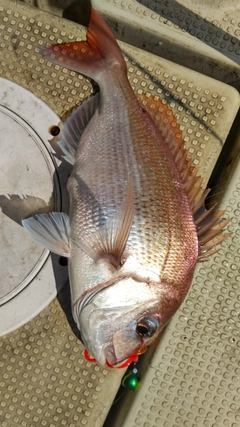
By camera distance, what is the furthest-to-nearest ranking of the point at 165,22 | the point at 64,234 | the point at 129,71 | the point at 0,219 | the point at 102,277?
the point at 165,22, the point at 129,71, the point at 0,219, the point at 64,234, the point at 102,277

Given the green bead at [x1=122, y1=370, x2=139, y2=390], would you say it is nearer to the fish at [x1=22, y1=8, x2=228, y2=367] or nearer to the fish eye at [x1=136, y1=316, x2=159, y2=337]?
the fish at [x1=22, y1=8, x2=228, y2=367]

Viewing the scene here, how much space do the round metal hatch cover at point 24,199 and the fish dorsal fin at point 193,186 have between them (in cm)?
49

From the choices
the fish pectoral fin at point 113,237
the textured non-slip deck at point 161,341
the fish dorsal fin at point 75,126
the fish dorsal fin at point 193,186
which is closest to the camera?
the fish pectoral fin at point 113,237

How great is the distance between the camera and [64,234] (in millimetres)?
1557

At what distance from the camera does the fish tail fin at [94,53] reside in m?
1.63

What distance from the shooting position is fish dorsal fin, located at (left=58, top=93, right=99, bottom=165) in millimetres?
1649

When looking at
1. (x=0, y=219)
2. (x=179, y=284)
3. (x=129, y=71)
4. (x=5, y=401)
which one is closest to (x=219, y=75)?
(x=129, y=71)

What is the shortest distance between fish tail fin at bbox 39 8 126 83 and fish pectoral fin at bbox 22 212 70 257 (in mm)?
603

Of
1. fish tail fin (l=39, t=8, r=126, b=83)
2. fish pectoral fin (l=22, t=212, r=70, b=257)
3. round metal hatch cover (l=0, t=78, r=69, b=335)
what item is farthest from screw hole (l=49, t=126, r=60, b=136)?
fish pectoral fin (l=22, t=212, r=70, b=257)

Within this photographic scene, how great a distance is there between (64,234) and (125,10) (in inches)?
45.9

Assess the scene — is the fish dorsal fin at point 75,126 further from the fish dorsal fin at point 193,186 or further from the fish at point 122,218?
the fish dorsal fin at point 193,186

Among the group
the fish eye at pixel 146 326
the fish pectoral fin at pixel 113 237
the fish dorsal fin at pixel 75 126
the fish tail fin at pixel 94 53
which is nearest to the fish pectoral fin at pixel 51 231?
the fish pectoral fin at pixel 113 237

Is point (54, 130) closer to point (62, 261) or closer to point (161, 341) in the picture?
point (62, 261)

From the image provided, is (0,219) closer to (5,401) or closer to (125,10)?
(5,401)
